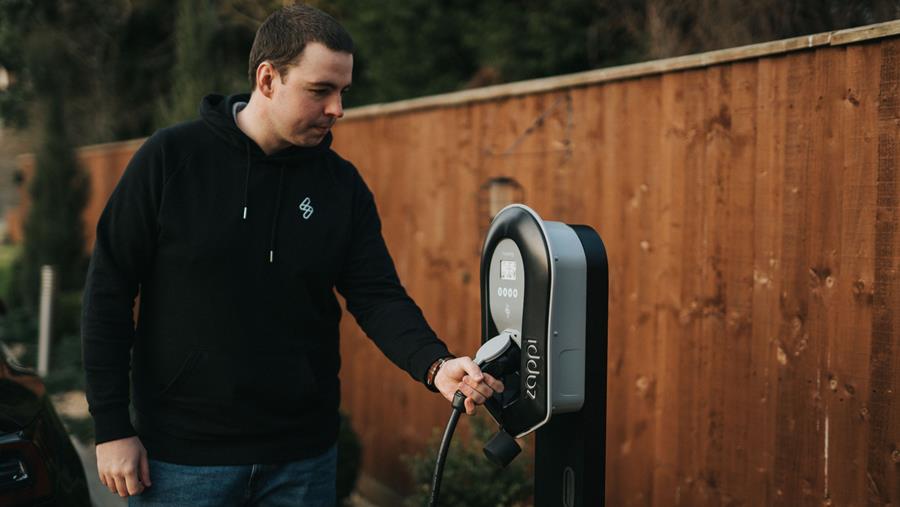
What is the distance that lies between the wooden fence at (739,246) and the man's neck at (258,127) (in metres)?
1.63

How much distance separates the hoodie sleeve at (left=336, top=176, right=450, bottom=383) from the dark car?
0.90 m

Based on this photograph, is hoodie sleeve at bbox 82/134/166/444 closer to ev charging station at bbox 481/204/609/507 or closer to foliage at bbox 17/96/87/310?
ev charging station at bbox 481/204/609/507

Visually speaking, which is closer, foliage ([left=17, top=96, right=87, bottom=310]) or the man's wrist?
the man's wrist

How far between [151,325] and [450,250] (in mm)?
2785

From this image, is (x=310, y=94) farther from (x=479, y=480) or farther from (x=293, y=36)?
(x=479, y=480)

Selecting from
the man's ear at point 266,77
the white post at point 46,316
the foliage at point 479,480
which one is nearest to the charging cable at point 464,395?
the man's ear at point 266,77

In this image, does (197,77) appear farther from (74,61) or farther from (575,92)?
(74,61)

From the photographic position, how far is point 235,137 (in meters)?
2.43

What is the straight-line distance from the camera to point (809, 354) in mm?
2945

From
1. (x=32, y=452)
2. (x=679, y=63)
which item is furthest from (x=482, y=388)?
(x=679, y=63)

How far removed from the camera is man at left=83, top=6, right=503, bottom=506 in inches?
88.9

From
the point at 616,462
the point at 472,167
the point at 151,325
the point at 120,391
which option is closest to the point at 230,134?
the point at 151,325

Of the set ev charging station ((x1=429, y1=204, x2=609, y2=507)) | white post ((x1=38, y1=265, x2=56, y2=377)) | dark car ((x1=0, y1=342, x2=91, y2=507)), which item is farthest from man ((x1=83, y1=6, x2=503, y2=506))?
white post ((x1=38, y1=265, x2=56, y2=377))

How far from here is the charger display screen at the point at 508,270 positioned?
6.98 ft
